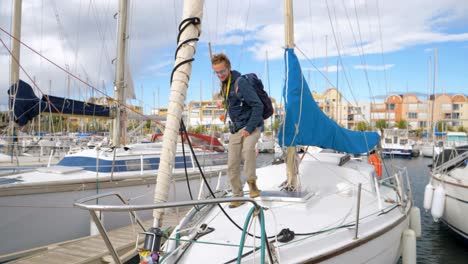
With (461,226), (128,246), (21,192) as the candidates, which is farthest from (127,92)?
(461,226)

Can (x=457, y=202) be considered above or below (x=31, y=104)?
below

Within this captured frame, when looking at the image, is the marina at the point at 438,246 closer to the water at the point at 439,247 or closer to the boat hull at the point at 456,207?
the water at the point at 439,247

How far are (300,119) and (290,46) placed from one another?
1223 millimetres

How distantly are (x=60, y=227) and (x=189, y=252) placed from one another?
5760 millimetres

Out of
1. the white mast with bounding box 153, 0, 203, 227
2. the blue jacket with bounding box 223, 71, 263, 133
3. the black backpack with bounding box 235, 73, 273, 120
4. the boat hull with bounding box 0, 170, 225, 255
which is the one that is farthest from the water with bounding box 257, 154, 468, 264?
the white mast with bounding box 153, 0, 203, 227

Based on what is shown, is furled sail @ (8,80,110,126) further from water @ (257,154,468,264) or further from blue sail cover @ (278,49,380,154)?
blue sail cover @ (278,49,380,154)

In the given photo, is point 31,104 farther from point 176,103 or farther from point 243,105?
point 176,103

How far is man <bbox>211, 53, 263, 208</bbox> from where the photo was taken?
466 centimetres

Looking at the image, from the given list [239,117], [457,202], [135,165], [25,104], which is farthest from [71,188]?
[457,202]

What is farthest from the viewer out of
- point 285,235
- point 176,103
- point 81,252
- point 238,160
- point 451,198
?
point 451,198

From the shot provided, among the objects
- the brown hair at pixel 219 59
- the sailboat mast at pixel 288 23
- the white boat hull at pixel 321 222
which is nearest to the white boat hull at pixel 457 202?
the white boat hull at pixel 321 222

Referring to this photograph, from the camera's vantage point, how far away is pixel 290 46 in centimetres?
588

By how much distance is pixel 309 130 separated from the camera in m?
5.50

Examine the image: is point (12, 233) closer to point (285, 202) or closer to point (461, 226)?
point (285, 202)
